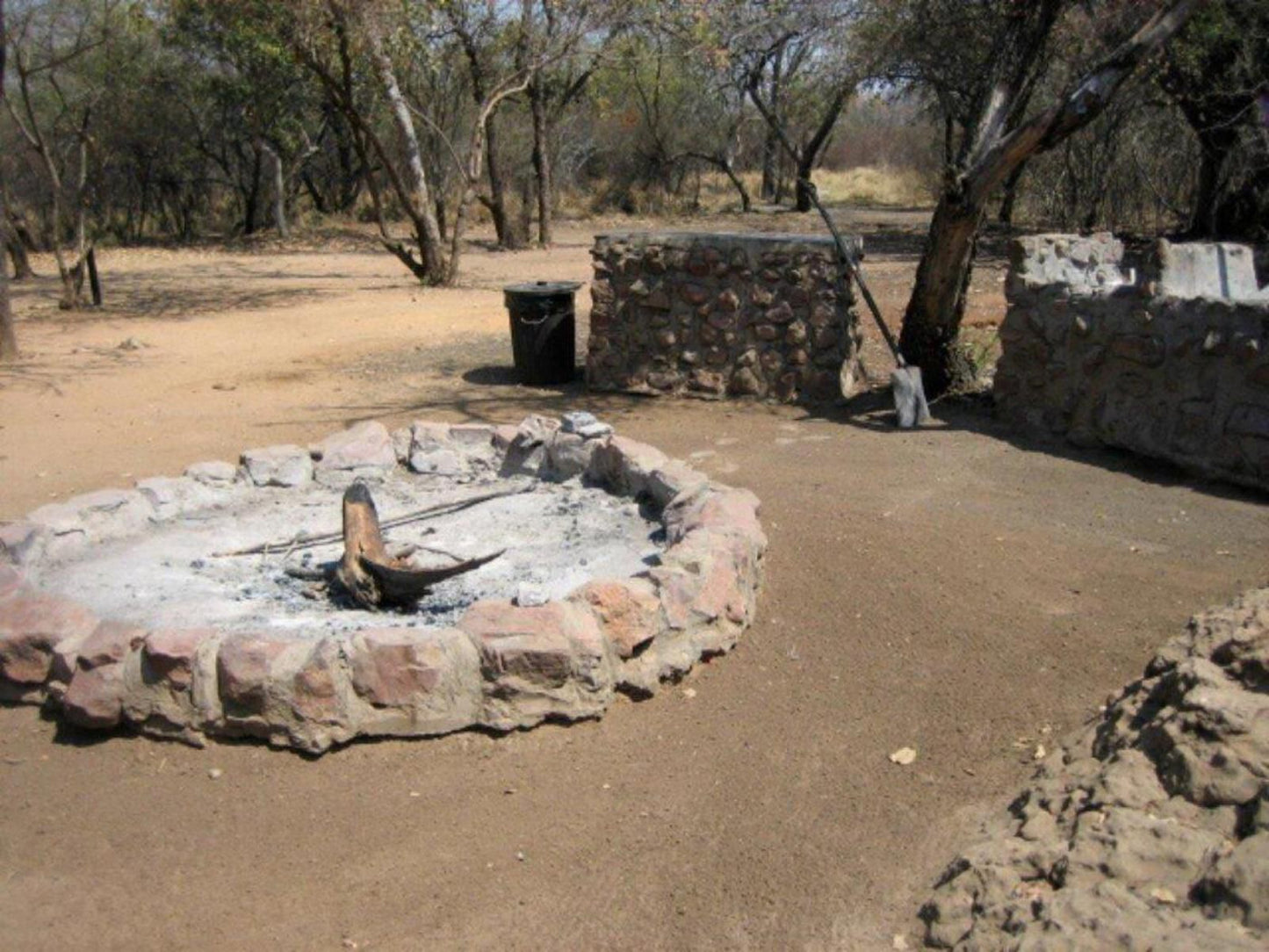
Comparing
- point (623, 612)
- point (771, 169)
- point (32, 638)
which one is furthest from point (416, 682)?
point (771, 169)

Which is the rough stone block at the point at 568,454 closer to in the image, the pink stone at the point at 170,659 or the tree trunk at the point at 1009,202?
the pink stone at the point at 170,659

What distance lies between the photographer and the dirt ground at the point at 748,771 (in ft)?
10.6

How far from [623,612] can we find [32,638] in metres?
1.93

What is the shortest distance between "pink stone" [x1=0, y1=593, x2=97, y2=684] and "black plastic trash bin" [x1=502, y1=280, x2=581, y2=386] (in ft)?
17.3

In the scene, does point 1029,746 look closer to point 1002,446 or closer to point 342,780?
A: point 342,780

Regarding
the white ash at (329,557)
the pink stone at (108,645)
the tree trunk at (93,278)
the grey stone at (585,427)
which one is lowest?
the white ash at (329,557)

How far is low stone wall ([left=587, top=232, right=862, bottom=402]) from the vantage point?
320 inches

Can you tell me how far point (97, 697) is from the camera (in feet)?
13.0

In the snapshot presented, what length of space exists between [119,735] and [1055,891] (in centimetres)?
283

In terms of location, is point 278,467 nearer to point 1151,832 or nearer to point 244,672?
point 244,672

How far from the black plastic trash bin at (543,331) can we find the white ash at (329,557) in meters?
2.96

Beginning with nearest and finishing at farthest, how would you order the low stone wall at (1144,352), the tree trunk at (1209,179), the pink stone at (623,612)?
the pink stone at (623,612) < the low stone wall at (1144,352) < the tree trunk at (1209,179)

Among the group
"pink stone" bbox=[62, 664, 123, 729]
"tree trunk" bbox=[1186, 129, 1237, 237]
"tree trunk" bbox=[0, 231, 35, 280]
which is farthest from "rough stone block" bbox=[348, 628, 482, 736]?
"tree trunk" bbox=[0, 231, 35, 280]

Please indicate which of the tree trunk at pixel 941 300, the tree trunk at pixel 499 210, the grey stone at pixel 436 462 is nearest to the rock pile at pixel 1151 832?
the grey stone at pixel 436 462
